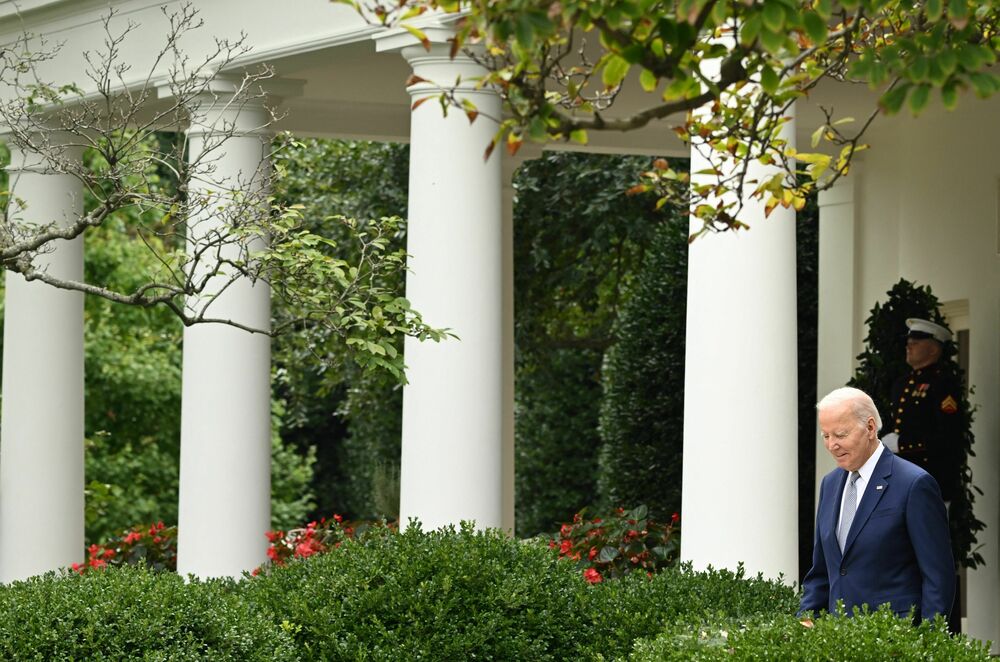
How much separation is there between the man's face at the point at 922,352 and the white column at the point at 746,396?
4.76 m

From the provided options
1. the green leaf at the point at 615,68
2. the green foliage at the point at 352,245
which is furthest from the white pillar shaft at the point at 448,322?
the green foliage at the point at 352,245

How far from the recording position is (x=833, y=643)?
23.1 ft

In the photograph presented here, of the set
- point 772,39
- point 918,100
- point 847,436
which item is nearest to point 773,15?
point 772,39

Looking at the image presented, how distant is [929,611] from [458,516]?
512 centimetres

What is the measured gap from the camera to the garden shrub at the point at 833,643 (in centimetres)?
694

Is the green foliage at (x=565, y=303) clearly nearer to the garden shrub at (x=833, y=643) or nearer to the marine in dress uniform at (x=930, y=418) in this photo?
the marine in dress uniform at (x=930, y=418)

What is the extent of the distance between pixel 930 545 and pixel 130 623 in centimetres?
429

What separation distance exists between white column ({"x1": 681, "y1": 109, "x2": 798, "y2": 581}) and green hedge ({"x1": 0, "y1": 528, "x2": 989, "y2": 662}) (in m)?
0.47

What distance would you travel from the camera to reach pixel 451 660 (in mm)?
10281

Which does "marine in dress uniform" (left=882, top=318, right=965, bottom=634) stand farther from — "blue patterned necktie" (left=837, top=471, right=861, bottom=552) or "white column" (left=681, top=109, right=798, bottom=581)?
"blue patterned necktie" (left=837, top=471, right=861, bottom=552)

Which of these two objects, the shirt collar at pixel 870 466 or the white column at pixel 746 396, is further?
the white column at pixel 746 396

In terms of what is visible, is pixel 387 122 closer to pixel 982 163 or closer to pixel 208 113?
pixel 208 113

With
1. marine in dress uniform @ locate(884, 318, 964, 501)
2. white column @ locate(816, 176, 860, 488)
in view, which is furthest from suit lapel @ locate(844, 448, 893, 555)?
white column @ locate(816, 176, 860, 488)

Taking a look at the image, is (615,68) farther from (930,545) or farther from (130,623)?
(130,623)
